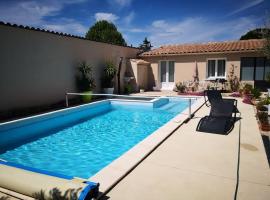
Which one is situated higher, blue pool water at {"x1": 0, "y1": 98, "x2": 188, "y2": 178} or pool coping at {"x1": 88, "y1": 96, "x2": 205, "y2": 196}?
pool coping at {"x1": 88, "y1": 96, "x2": 205, "y2": 196}

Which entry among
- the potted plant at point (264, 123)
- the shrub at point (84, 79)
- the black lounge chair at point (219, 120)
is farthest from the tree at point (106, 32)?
the potted plant at point (264, 123)

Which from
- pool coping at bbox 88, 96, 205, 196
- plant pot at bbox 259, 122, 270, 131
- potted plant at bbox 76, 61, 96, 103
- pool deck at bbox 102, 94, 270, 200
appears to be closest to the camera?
pool deck at bbox 102, 94, 270, 200

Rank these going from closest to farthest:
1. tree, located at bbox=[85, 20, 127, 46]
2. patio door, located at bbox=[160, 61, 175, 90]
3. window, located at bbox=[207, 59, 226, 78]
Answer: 1. window, located at bbox=[207, 59, 226, 78]
2. patio door, located at bbox=[160, 61, 175, 90]
3. tree, located at bbox=[85, 20, 127, 46]

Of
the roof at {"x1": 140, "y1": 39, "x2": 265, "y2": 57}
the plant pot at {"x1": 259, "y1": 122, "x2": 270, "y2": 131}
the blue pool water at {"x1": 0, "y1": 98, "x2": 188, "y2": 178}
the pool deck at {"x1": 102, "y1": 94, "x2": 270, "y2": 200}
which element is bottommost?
the blue pool water at {"x1": 0, "y1": 98, "x2": 188, "y2": 178}

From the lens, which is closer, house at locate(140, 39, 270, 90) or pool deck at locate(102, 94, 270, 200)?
pool deck at locate(102, 94, 270, 200)

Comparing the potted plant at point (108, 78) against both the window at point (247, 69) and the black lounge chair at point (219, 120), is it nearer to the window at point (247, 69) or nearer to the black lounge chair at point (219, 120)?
the black lounge chair at point (219, 120)

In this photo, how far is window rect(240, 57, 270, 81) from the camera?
1753cm

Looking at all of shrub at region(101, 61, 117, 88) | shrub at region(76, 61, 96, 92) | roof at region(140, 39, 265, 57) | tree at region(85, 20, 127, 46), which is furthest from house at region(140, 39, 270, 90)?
tree at region(85, 20, 127, 46)

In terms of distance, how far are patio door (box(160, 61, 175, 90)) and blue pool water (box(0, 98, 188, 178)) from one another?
30.9 feet

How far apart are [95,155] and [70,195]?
3.26 m

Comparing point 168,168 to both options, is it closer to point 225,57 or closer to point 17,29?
point 17,29

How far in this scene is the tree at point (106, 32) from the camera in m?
42.4

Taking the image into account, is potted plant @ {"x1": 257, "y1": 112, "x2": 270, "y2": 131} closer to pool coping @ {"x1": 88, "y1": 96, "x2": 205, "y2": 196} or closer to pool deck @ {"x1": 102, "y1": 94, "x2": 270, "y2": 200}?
pool deck @ {"x1": 102, "y1": 94, "x2": 270, "y2": 200}

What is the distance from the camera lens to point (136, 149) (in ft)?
18.8
